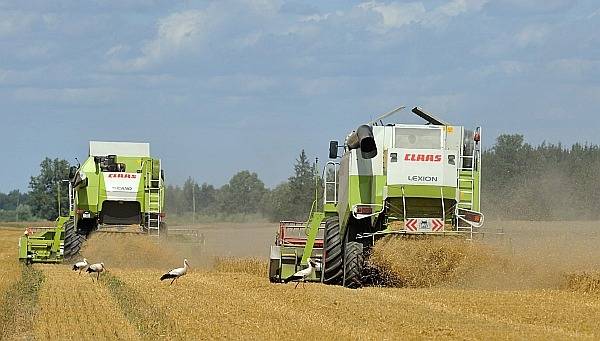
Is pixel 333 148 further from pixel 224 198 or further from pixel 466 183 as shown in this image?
pixel 224 198

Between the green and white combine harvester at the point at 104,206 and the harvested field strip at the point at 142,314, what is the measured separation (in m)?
10.1

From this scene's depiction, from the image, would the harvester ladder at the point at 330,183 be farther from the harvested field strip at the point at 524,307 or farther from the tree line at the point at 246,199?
the tree line at the point at 246,199

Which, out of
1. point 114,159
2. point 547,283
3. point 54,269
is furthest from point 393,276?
point 114,159

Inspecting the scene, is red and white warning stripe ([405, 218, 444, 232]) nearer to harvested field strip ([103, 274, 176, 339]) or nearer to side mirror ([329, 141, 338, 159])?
side mirror ([329, 141, 338, 159])

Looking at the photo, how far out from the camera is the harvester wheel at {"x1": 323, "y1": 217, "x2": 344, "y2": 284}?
20.0 metres

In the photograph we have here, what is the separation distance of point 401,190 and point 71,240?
1364cm

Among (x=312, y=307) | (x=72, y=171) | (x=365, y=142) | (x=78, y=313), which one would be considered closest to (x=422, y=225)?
(x=365, y=142)

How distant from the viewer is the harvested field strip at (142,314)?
12.9 metres

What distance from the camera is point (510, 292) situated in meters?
17.7

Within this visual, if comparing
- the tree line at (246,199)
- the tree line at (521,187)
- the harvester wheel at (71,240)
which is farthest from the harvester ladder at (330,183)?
the tree line at (246,199)

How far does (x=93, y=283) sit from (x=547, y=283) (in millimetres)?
8616

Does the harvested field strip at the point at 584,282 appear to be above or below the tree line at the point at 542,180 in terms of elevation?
below

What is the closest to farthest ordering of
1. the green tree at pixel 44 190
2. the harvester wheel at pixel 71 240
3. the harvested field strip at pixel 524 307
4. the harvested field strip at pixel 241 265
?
the harvested field strip at pixel 524 307, the harvested field strip at pixel 241 265, the harvester wheel at pixel 71 240, the green tree at pixel 44 190

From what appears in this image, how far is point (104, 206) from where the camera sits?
1225 inches
